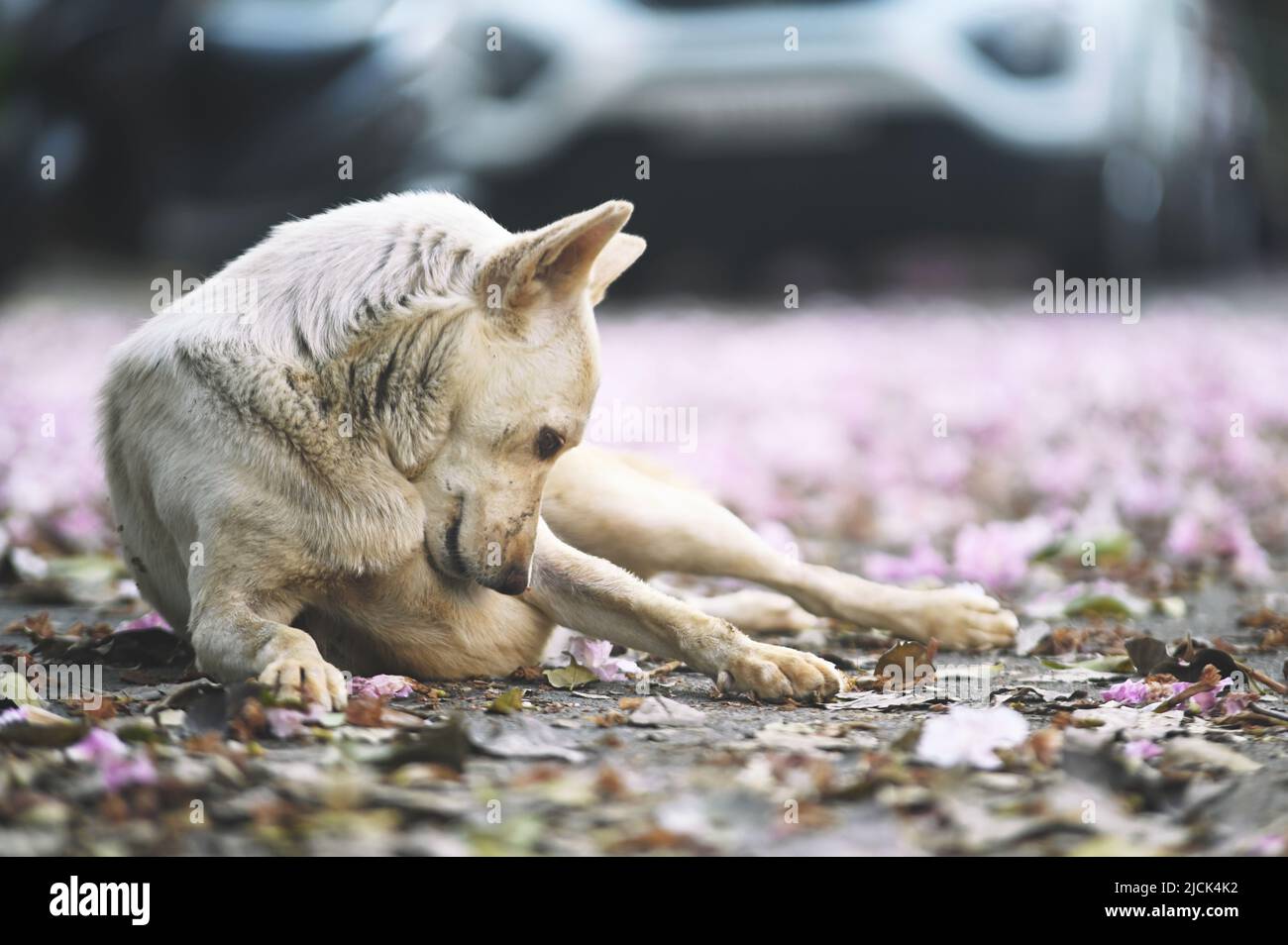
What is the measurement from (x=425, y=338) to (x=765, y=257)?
365 inches

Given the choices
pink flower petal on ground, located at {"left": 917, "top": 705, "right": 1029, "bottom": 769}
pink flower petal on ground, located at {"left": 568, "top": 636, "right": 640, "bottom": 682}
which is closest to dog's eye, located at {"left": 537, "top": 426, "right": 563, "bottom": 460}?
pink flower petal on ground, located at {"left": 568, "top": 636, "right": 640, "bottom": 682}

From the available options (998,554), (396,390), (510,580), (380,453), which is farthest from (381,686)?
(998,554)

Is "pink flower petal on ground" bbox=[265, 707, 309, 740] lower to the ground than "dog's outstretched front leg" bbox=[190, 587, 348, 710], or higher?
lower

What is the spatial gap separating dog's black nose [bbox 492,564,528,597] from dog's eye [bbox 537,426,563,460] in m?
0.27

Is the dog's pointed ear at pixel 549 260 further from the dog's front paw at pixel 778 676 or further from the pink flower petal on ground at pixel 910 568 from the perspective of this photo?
the pink flower petal on ground at pixel 910 568

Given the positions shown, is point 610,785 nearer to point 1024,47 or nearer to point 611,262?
point 611,262

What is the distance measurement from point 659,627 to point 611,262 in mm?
981

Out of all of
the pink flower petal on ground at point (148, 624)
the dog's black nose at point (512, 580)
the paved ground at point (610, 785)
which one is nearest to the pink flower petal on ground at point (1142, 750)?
the paved ground at point (610, 785)

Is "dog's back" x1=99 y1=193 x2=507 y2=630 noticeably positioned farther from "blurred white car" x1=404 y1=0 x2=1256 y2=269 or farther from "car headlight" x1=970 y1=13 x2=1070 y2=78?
"car headlight" x1=970 y1=13 x2=1070 y2=78

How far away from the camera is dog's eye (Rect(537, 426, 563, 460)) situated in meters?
3.44

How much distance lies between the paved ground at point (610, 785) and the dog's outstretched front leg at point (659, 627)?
0.13 metres

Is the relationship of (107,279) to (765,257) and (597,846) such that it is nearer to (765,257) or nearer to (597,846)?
(765,257)

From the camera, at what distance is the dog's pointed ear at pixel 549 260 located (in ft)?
10.8
